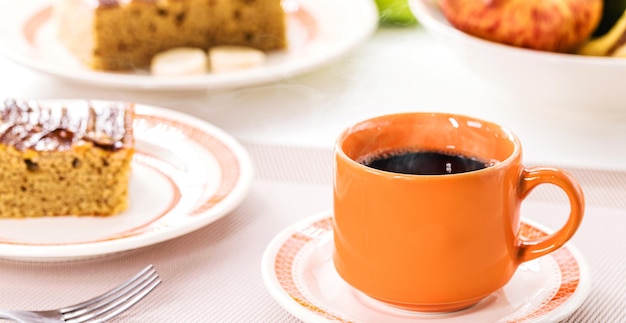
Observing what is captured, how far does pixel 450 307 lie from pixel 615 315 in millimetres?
187

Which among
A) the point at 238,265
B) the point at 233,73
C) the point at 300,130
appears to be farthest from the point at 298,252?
the point at 233,73

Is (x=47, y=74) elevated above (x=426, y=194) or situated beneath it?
situated beneath

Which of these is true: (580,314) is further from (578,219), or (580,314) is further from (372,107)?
(372,107)

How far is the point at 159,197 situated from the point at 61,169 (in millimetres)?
124

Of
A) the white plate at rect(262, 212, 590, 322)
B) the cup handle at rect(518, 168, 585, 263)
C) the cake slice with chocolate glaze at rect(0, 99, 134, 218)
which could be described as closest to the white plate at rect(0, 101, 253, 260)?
the cake slice with chocolate glaze at rect(0, 99, 134, 218)

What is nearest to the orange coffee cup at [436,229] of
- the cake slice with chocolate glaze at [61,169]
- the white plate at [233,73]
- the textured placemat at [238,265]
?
the textured placemat at [238,265]

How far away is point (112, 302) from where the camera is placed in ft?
2.82

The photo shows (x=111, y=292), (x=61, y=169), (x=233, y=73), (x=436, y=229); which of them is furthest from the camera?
(x=233, y=73)

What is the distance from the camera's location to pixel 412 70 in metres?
1.66

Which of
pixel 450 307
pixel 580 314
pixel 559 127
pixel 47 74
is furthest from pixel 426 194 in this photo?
pixel 47 74

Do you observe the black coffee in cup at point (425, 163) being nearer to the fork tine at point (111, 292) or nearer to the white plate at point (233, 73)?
the fork tine at point (111, 292)

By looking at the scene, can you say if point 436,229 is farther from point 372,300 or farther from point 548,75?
point 548,75

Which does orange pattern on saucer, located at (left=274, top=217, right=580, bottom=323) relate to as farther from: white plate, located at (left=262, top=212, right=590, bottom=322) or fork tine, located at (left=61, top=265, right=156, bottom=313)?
fork tine, located at (left=61, top=265, right=156, bottom=313)

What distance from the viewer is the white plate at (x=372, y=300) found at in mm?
786
